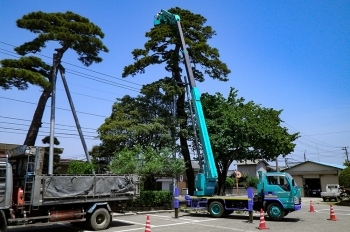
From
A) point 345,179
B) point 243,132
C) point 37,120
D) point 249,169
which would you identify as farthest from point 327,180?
point 37,120

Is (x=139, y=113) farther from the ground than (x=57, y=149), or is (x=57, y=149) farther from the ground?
(x=139, y=113)

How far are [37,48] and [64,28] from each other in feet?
6.94

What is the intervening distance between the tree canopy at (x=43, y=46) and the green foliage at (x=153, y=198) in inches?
309

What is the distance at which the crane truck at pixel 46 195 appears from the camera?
1156 cm

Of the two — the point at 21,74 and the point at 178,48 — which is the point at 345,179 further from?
the point at 21,74

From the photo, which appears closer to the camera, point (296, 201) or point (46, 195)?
point (46, 195)

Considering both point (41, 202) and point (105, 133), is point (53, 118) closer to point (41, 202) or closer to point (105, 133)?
point (105, 133)

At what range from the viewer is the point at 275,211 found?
17.0 metres

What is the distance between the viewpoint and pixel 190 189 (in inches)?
1029

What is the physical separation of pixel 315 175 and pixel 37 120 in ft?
124

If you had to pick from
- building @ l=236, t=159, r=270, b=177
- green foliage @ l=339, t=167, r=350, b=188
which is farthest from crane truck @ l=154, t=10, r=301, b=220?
building @ l=236, t=159, r=270, b=177

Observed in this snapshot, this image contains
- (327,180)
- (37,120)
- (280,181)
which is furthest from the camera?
(327,180)

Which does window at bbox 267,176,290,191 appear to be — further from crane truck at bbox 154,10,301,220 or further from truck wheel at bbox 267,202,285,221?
truck wheel at bbox 267,202,285,221

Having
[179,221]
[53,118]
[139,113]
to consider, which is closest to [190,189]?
[139,113]
